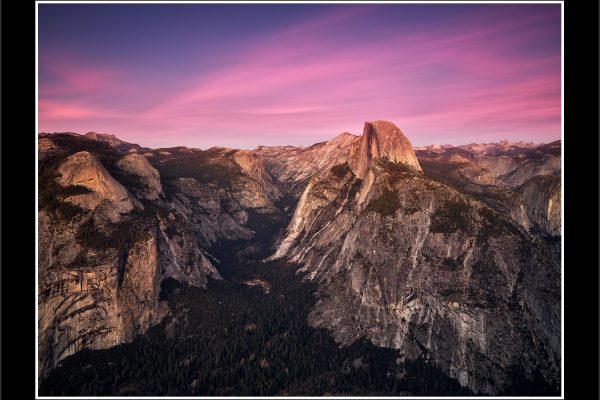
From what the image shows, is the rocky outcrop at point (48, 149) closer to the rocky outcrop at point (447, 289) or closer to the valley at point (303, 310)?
the valley at point (303, 310)

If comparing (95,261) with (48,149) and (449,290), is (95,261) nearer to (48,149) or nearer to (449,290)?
(48,149)

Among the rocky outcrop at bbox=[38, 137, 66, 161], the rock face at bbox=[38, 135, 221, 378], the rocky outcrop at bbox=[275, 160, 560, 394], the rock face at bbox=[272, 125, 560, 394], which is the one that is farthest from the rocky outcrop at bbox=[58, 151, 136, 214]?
the rocky outcrop at bbox=[275, 160, 560, 394]

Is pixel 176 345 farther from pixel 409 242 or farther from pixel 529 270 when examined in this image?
pixel 529 270

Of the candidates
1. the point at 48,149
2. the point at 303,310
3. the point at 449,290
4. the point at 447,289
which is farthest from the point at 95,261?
the point at 449,290

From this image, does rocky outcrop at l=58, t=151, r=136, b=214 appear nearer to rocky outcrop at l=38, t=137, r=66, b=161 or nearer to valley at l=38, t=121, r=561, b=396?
valley at l=38, t=121, r=561, b=396

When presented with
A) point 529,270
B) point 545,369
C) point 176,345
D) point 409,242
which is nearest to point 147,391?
point 176,345

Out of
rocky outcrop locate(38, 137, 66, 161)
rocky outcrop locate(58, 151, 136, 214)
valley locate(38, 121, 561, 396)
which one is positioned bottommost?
valley locate(38, 121, 561, 396)

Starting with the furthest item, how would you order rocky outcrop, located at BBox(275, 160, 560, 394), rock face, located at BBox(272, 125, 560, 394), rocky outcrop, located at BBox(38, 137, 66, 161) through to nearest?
rocky outcrop, located at BBox(38, 137, 66, 161), rocky outcrop, located at BBox(275, 160, 560, 394), rock face, located at BBox(272, 125, 560, 394)

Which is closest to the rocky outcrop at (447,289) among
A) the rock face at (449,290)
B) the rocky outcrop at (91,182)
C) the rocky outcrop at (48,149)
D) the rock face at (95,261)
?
the rock face at (449,290)
